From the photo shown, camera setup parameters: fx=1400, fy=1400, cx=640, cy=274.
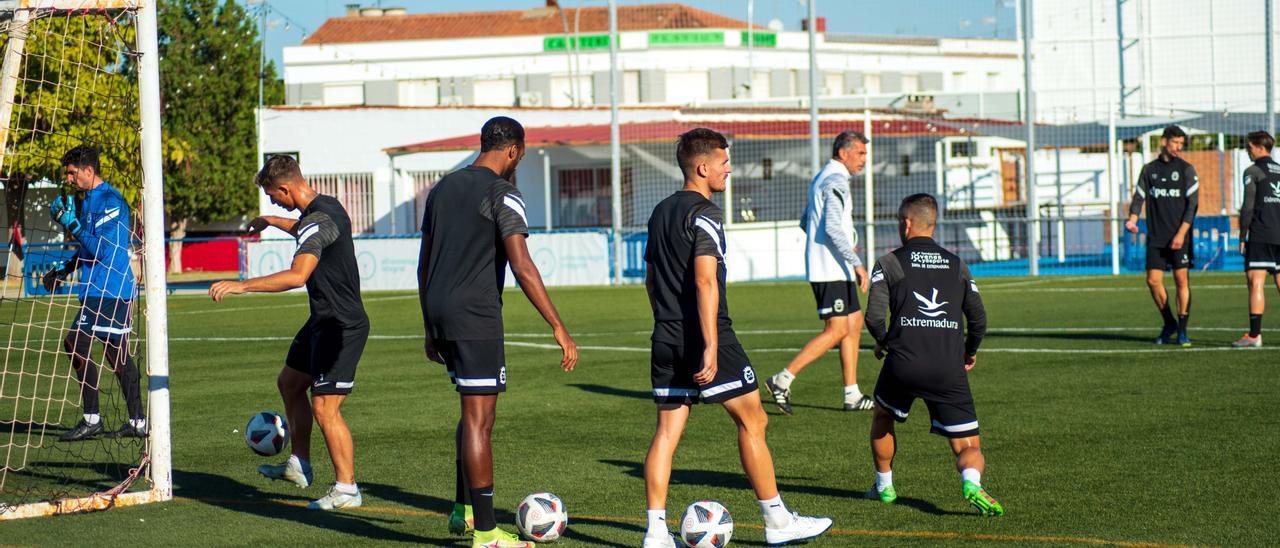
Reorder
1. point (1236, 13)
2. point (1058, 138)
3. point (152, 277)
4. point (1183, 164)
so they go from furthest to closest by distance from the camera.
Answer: point (1236, 13) → point (1058, 138) → point (1183, 164) → point (152, 277)

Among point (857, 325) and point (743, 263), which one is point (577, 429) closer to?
point (857, 325)

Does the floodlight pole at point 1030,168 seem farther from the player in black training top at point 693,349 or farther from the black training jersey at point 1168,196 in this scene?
the player in black training top at point 693,349

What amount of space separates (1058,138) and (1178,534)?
92.5 feet

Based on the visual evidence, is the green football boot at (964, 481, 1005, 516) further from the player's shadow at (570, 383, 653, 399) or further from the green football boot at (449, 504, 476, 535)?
the player's shadow at (570, 383, 653, 399)

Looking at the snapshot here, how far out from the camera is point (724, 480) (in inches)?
301

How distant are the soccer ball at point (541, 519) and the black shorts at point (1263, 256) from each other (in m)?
9.26

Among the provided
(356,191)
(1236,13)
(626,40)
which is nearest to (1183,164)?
(356,191)

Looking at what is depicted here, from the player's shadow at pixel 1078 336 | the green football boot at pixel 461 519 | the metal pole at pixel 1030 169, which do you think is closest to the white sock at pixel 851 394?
the green football boot at pixel 461 519

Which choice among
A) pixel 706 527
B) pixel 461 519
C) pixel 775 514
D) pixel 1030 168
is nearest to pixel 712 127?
pixel 1030 168

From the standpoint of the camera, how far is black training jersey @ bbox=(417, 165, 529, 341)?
19.7 feet

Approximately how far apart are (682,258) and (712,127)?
29656 millimetres

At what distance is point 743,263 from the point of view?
30641 millimetres

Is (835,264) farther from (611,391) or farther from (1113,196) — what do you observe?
(1113,196)

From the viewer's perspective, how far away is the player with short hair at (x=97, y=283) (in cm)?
909
